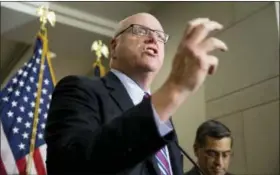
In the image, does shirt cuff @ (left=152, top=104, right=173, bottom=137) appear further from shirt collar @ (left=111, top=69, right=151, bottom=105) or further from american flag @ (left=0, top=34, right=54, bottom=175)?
american flag @ (left=0, top=34, right=54, bottom=175)

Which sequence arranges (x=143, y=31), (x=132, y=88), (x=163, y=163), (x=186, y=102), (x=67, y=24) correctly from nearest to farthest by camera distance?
(x=163, y=163), (x=132, y=88), (x=143, y=31), (x=186, y=102), (x=67, y=24)

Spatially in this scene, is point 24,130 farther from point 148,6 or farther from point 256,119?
point 148,6

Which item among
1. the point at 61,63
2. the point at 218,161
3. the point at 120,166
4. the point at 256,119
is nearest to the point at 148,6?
the point at 61,63

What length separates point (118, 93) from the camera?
3.43 ft

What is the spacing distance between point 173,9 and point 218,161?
221cm

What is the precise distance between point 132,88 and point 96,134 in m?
0.40

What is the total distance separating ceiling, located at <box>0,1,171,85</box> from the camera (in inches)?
160

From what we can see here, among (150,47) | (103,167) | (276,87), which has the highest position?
(150,47)

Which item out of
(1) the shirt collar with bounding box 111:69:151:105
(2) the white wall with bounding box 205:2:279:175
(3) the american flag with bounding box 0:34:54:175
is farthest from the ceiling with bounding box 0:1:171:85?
(1) the shirt collar with bounding box 111:69:151:105

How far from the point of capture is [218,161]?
2.29m

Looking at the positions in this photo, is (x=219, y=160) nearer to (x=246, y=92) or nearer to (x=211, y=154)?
(x=211, y=154)

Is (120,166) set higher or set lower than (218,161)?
higher

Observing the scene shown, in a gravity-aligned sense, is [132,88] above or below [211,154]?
above

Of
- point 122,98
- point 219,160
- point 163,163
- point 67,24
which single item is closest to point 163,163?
point 163,163
